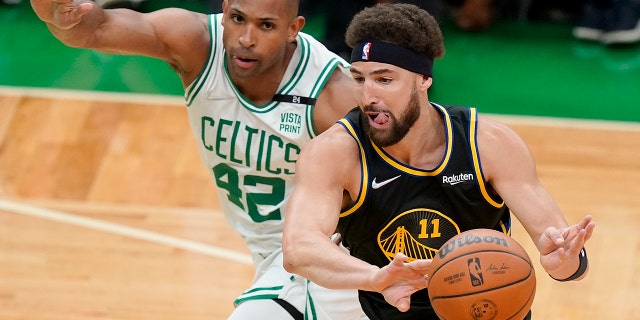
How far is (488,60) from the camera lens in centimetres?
1164

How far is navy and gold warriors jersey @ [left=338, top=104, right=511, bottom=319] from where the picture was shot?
17.5ft

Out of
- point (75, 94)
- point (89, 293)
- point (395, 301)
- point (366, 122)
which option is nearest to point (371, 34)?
point (366, 122)

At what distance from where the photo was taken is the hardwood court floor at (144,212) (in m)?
8.05

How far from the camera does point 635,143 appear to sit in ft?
32.8

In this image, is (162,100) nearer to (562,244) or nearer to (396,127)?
(396,127)

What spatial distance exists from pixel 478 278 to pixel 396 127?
0.89 m

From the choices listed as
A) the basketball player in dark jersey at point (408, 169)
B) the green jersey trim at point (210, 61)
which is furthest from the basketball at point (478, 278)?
the green jersey trim at point (210, 61)

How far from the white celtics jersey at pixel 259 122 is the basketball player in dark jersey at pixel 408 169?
0.73 meters

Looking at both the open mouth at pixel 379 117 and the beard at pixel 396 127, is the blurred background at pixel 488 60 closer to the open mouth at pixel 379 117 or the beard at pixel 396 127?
the beard at pixel 396 127

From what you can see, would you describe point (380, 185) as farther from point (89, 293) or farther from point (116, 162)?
point (116, 162)

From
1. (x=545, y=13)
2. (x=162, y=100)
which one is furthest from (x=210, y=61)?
(x=545, y=13)

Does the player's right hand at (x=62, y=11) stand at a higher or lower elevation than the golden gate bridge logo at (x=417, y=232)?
higher

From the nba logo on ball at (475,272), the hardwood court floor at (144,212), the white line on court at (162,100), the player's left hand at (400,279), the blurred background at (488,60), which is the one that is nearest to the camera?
the player's left hand at (400,279)

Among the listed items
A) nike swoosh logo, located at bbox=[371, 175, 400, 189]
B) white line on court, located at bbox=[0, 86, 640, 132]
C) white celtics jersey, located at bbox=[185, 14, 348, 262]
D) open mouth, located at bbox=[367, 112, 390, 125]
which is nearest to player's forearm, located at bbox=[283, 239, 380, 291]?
nike swoosh logo, located at bbox=[371, 175, 400, 189]
